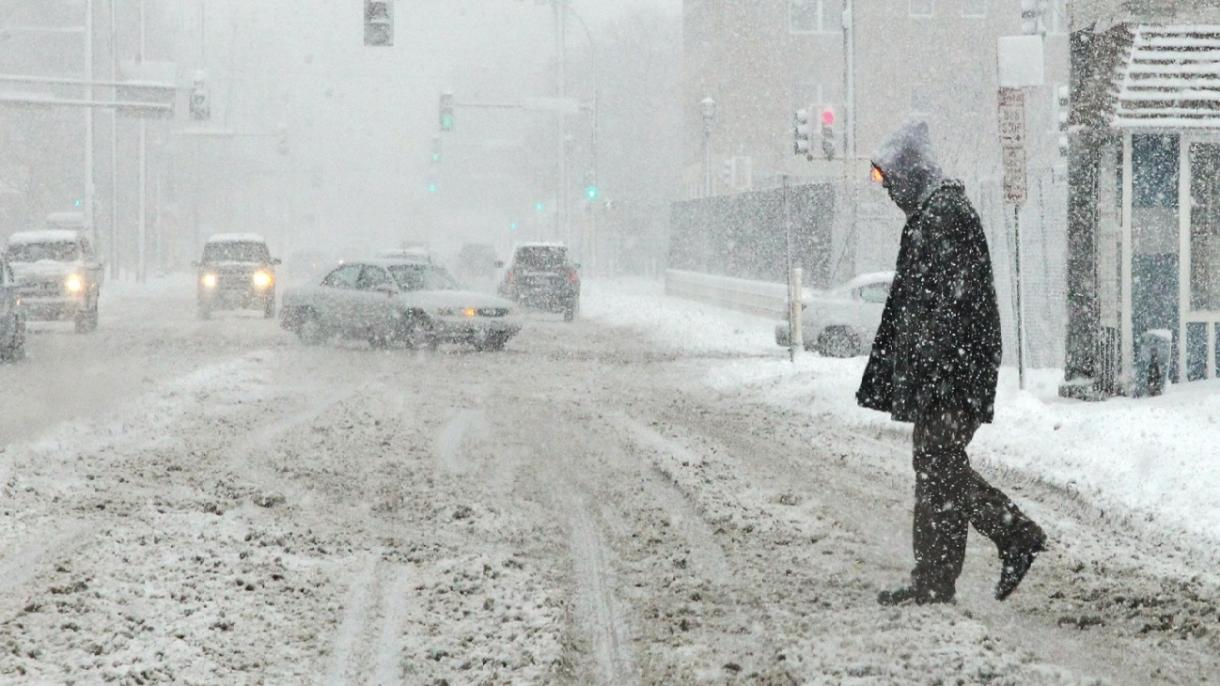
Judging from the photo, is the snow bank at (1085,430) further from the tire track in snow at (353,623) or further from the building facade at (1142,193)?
the tire track in snow at (353,623)

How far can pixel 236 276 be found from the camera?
109 feet

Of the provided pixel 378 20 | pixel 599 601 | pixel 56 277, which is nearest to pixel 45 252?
pixel 56 277

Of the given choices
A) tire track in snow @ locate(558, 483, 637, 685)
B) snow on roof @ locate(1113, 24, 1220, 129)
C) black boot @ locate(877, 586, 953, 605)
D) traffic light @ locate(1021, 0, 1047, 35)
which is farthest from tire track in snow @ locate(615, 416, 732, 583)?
traffic light @ locate(1021, 0, 1047, 35)

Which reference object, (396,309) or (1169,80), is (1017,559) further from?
(396,309)

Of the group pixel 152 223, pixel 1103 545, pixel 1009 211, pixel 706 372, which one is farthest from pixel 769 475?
pixel 152 223

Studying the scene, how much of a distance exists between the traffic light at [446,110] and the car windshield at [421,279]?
67.9 ft

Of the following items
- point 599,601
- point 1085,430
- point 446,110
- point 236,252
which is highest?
point 446,110

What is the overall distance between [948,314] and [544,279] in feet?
91.2

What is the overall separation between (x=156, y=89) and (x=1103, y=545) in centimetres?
4043

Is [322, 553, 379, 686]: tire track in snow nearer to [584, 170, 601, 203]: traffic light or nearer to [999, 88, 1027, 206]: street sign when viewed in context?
[999, 88, 1027, 206]: street sign

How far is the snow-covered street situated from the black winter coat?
884 millimetres

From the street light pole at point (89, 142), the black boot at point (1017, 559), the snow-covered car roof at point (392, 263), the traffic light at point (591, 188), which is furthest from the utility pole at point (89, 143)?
the black boot at point (1017, 559)

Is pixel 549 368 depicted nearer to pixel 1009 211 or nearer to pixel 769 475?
pixel 1009 211

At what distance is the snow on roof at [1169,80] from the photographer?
15359 mm
